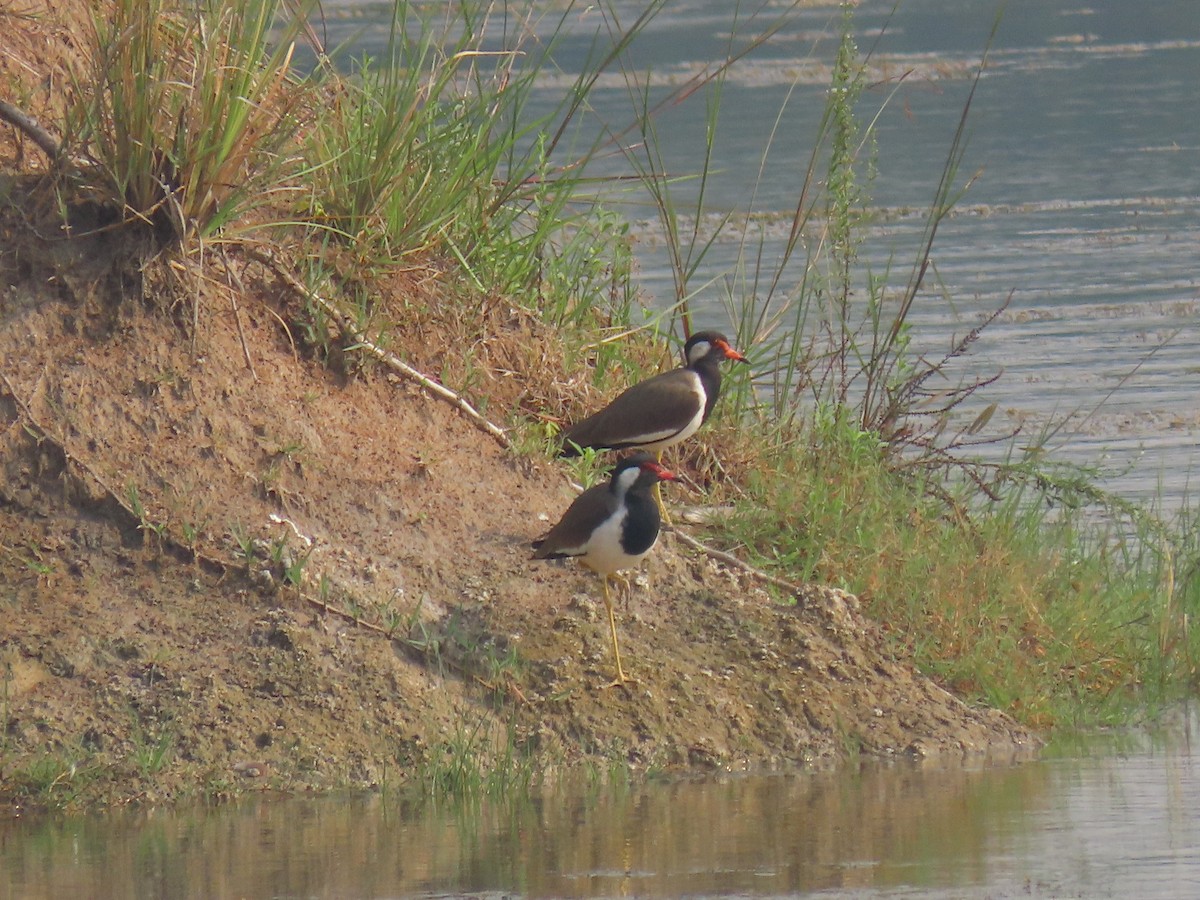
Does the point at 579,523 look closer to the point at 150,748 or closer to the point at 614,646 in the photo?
the point at 614,646

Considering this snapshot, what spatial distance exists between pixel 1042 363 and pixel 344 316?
6.74 metres

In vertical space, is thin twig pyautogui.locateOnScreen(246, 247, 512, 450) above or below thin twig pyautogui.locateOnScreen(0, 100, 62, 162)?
below

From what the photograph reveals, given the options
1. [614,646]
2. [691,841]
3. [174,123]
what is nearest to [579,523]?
[614,646]

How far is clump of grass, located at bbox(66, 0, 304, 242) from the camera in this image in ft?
21.0

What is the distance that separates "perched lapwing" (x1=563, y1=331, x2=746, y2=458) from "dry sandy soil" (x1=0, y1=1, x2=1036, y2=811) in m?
0.26

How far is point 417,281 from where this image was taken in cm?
741

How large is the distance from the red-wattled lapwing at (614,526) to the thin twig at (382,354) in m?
0.85

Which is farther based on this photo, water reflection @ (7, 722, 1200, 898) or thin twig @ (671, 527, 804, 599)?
thin twig @ (671, 527, 804, 599)

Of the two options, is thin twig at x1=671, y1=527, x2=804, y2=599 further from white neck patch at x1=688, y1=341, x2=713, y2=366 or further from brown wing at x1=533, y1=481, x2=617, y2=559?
white neck patch at x1=688, y1=341, x2=713, y2=366

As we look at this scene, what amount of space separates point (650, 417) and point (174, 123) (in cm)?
190

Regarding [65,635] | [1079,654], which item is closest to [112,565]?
[65,635]

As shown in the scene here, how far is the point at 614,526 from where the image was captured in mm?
6180

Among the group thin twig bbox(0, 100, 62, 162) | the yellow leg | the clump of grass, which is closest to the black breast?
the yellow leg

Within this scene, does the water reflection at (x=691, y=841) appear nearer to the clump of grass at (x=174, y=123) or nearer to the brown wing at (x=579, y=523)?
the brown wing at (x=579, y=523)
